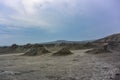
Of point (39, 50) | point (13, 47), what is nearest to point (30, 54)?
point (39, 50)

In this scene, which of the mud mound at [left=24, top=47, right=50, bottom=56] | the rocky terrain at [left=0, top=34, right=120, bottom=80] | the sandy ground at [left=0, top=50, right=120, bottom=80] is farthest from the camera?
the mud mound at [left=24, top=47, right=50, bottom=56]

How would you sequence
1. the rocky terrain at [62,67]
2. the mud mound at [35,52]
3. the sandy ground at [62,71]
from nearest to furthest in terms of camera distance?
the sandy ground at [62,71] → the rocky terrain at [62,67] → the mud mound at [35,52]

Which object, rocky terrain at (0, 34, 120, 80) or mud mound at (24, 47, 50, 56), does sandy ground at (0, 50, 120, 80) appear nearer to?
rocky terrain at (0, 34, 120, 80)

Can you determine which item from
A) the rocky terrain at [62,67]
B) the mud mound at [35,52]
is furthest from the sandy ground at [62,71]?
the mud mound at [35,52]

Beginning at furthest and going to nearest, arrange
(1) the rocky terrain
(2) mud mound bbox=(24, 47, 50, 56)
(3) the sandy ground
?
1. (2) mud mound bbox=(24, 47, 50, 56)
2. (1) the rocky terrain
3. (3) the sandy ground

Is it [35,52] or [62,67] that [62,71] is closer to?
[62,67]

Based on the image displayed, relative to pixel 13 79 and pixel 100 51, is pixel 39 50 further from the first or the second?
pixel 13 79

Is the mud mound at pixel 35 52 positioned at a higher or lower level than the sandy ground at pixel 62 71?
higher

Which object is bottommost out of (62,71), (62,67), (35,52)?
(62,71)

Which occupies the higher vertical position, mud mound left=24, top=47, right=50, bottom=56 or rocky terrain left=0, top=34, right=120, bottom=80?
mud mound left=24, top=47, right=50, bottom=56

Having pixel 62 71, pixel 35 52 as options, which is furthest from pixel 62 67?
pixel 35 52

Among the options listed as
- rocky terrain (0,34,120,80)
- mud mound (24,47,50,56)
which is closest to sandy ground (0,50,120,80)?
rocky terrain (0,34,120,80)

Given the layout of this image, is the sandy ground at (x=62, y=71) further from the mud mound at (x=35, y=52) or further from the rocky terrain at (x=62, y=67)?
the mud mound at (x=35, y=52)

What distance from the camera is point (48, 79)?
1241 cm
